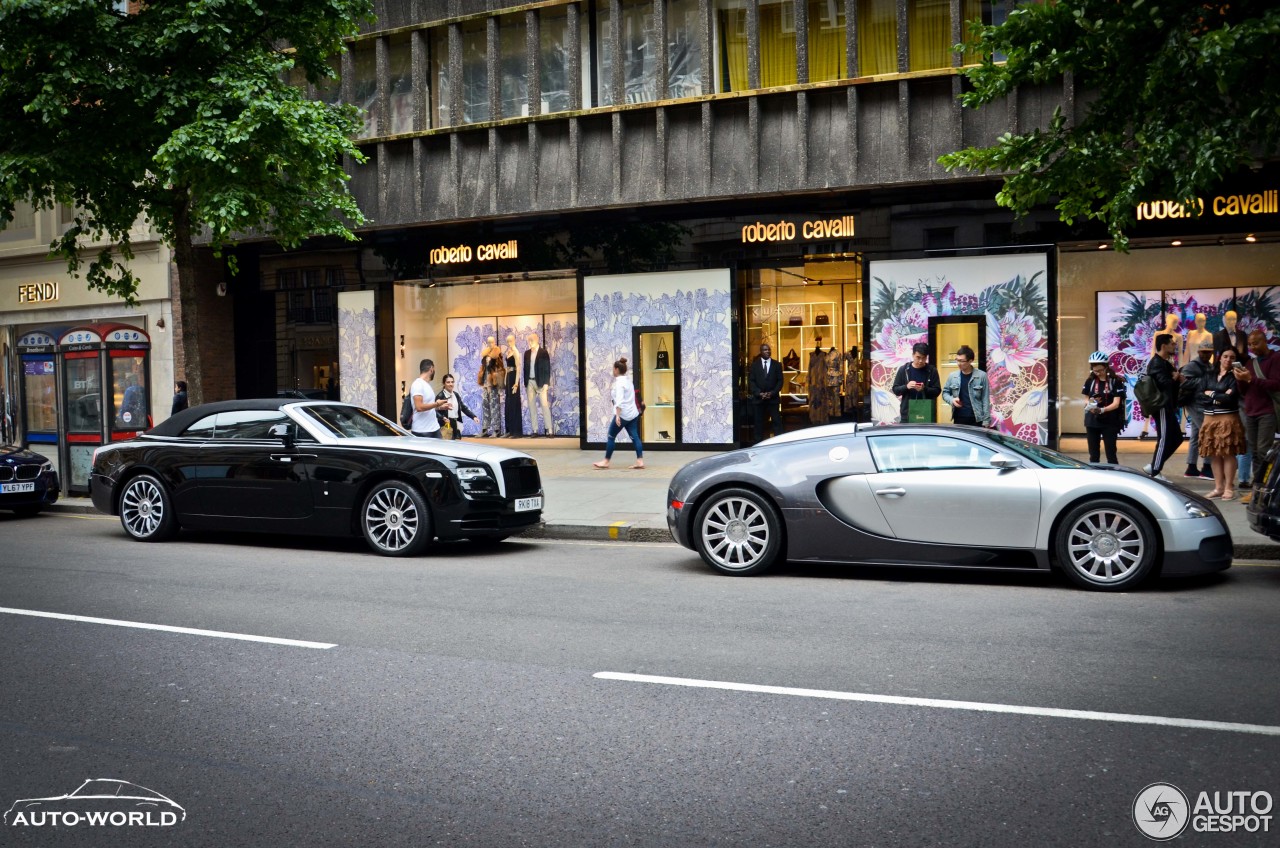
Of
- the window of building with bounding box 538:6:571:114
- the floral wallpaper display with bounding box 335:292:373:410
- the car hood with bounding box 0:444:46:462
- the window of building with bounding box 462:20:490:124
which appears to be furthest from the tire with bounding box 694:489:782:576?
the floral wallpaper display with bounding box 335:292:373:410

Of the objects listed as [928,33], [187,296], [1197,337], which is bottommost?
[1197,337]

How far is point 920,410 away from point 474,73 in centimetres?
1167

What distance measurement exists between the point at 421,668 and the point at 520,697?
89cm

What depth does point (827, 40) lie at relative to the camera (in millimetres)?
18812

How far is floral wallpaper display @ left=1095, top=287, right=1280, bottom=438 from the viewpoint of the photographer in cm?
1875

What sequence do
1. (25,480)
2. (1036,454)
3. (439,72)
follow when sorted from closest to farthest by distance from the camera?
(1036,454) → (25,480) → (439,72)

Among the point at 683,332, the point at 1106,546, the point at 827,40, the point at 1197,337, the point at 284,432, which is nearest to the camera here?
the point at 1106,546

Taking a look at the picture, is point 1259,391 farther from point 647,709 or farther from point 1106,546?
point 647,709

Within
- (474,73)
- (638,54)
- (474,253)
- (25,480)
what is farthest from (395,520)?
(474,73)

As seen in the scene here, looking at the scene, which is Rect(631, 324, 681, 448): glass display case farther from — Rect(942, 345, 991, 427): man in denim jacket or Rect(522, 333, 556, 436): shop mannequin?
Rect(942, 345, 991, 427): man in denim jacket

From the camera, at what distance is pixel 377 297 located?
23.3 m

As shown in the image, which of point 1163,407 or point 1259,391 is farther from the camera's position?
point 1163,407

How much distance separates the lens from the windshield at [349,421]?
1186 cm

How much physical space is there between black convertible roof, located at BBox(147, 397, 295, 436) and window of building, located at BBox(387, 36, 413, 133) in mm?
10920
